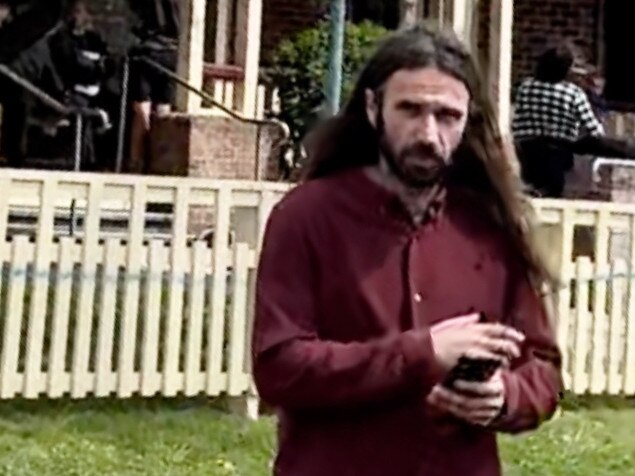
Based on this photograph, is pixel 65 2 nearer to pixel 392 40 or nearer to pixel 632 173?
pixel 632 173

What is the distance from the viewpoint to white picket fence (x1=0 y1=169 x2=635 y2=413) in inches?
305

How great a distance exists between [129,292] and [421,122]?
541 centimetres

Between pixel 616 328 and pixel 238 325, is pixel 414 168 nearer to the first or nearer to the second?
pixel 238 325

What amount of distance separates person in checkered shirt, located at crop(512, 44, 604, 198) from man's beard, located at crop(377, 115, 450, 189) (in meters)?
10.1

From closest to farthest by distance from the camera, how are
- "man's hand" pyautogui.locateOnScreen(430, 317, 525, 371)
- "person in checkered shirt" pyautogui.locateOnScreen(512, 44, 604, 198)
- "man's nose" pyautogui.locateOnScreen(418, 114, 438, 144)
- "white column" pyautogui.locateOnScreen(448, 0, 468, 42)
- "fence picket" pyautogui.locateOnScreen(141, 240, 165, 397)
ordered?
"man's hand" pyautogui.locateOnScreen(430, 317, 525, 371), "man's nose" pyautogui.locateOnScreen(418, 114, 438, 144), "fence picket" pyautogui.locateOnScreen(141, 240, 165, 397), "person in checkered shirt" pyautogui.locateOnScreen(512, 44, 604, 198), "white column" pyautogui.locateOnScreen(448, 0, 468, 42)

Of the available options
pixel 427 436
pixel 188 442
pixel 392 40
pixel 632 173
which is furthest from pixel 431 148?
pixel 632 173

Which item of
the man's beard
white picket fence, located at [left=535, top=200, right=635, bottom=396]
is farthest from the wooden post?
the man's beard

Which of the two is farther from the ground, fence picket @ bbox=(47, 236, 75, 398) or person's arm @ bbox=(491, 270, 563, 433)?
person's arm @ bbox=(491, 270, 563, 433)

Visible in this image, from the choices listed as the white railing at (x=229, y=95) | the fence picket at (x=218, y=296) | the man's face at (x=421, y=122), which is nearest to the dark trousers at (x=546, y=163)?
the white railing at (x=229, y=95)

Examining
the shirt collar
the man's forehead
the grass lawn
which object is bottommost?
the grass lawn

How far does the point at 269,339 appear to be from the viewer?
2.55 meters

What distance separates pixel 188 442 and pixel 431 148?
5.10m

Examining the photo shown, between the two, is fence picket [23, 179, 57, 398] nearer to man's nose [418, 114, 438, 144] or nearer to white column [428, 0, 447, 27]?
man's nose [418, 114, 438, 144]

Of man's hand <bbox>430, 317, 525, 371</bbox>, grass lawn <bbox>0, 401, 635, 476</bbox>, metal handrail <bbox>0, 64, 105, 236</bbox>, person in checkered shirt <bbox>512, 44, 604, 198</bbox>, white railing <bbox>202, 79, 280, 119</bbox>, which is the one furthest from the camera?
white railing <bbox>202, 79, 280, 119</bbox>
